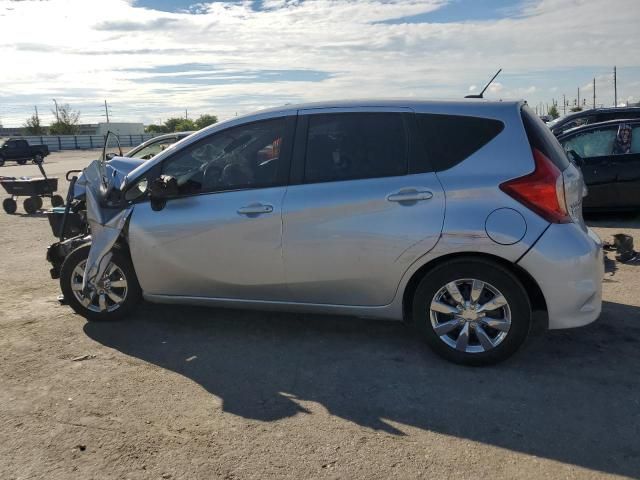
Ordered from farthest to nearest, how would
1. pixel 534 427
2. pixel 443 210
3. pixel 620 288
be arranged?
pixel 620 288 → pixel 443 210 → pixel 534 427

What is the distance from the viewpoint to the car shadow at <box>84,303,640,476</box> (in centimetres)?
327

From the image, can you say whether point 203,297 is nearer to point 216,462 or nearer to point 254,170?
point 254,170

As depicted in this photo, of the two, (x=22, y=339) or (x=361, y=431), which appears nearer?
(x=361, y=431)

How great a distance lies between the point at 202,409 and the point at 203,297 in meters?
1.26

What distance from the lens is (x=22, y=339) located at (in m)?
4.82

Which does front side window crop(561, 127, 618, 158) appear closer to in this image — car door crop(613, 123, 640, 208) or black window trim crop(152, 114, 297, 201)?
car door crop(613, 123, 640, 208)

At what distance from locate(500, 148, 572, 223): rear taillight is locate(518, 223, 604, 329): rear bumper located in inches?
3.5

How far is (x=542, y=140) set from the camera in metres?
4.00

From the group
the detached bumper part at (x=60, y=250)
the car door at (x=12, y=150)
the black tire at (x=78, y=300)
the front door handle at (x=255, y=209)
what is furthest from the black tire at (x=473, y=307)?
the car door at (x=12, y=150)

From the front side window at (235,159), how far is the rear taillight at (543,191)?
1.66 metres

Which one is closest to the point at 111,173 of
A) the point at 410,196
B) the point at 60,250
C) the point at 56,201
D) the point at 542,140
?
the point at 60,250

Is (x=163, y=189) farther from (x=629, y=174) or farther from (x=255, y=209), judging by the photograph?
(x=629, y=174)

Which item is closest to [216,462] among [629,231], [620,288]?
[620,288]

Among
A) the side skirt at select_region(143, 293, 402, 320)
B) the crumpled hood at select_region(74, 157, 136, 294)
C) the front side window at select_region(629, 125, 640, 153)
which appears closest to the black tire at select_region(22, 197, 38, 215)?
the crumpled hood at select_region(74, 157, 136, 294)
